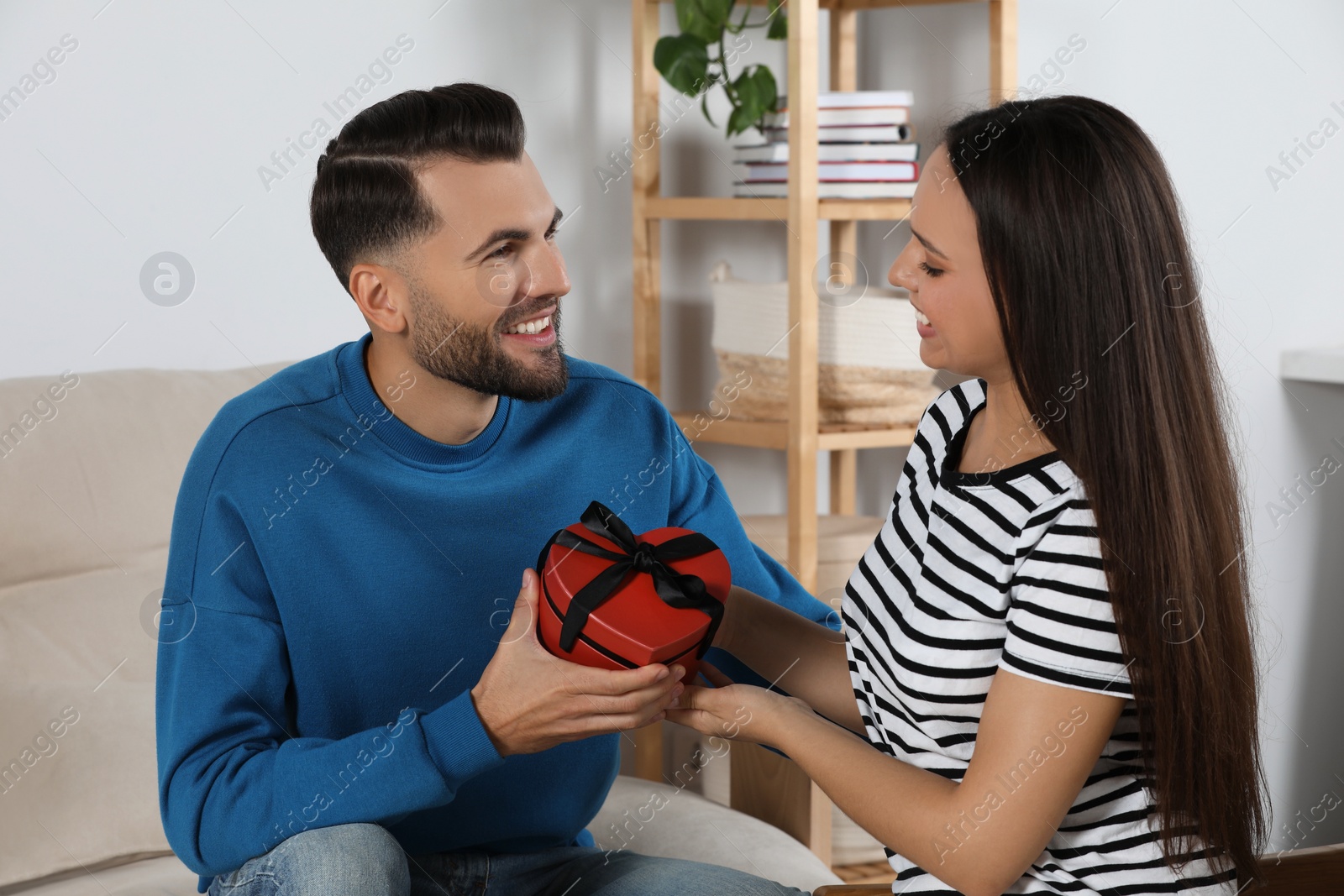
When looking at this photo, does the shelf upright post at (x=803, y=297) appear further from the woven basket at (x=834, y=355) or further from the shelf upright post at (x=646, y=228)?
the shelf upright post at (x=646, y=228)

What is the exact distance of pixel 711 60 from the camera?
2.14m

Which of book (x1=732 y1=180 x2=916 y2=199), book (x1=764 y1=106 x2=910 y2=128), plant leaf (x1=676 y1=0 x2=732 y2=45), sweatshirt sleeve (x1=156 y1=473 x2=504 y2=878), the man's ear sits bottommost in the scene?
sweatshirt sleeve (x1=156 y1=473 x2=504 y2=878)

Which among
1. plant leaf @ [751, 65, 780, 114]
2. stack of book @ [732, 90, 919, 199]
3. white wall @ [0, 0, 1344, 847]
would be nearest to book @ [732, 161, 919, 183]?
stack of book @ [732, 90, 919, 199]

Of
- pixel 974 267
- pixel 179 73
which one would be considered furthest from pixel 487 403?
pixel 179 73

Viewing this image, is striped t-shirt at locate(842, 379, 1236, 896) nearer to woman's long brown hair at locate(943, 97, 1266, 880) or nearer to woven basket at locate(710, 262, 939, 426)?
woman's long brown hair at locate(943, 97, 1266, 880)

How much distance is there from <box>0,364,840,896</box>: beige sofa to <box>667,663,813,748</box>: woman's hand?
0.38 metres

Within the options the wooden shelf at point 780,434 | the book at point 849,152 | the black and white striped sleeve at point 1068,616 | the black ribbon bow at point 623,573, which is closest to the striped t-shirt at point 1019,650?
the black and white striped sleeve at point 1068,616

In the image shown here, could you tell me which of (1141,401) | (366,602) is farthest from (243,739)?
(1141,401)

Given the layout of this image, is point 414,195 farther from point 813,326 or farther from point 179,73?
point 813,326

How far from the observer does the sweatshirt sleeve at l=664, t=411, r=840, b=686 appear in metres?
1.33

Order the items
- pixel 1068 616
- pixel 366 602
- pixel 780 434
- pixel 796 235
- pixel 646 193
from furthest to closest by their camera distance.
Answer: pixel 646 193, pixel 780 434, pixel 796 235, pixel 366 602, pixel 1068 616

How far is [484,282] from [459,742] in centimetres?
45

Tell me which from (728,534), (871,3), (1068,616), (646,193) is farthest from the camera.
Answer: (871,3)

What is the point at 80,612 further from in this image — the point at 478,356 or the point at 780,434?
the point at 780,434
